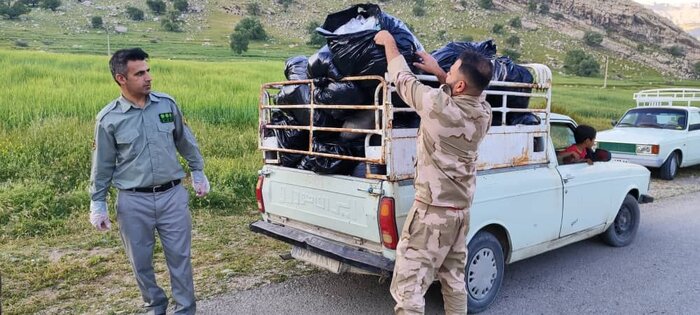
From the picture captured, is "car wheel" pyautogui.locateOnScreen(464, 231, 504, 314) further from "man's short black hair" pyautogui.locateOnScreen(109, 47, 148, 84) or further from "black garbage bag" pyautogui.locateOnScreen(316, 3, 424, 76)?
"man's short black hair" pyautogui.locateOnScreen(109, 47, 148, 84)

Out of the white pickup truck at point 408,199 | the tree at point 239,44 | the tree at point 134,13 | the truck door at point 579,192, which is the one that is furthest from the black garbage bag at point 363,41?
the tree at point 134,13

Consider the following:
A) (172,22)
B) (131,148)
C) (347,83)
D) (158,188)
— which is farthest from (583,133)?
(172,22)

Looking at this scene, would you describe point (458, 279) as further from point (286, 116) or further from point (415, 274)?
point (286, 116)

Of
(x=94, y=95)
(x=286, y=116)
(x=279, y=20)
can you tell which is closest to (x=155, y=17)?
(x=279, y=20)

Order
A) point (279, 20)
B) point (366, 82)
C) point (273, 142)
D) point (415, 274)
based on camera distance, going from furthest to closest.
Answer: point (279, 20)
point (273, 142)
point (366, 82)
point (415, 274)

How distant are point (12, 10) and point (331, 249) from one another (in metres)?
68.9

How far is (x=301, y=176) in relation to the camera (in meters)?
4.03

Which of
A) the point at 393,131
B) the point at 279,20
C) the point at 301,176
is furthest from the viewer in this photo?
the point at 279,20

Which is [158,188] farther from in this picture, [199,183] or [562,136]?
[562,136]

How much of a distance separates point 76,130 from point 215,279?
5648mm

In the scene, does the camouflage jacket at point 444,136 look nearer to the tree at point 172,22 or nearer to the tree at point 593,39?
the tree at point 172,22

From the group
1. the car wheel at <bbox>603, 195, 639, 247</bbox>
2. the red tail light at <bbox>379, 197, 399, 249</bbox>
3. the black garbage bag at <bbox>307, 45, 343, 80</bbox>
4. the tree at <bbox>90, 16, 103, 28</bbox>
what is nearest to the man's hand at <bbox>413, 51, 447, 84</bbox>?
the black garbage bag at <bbox>307, 45, 343, 80</bbox>

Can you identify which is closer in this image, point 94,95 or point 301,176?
point 301,176

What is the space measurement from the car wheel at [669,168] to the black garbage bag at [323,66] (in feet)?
28.4
